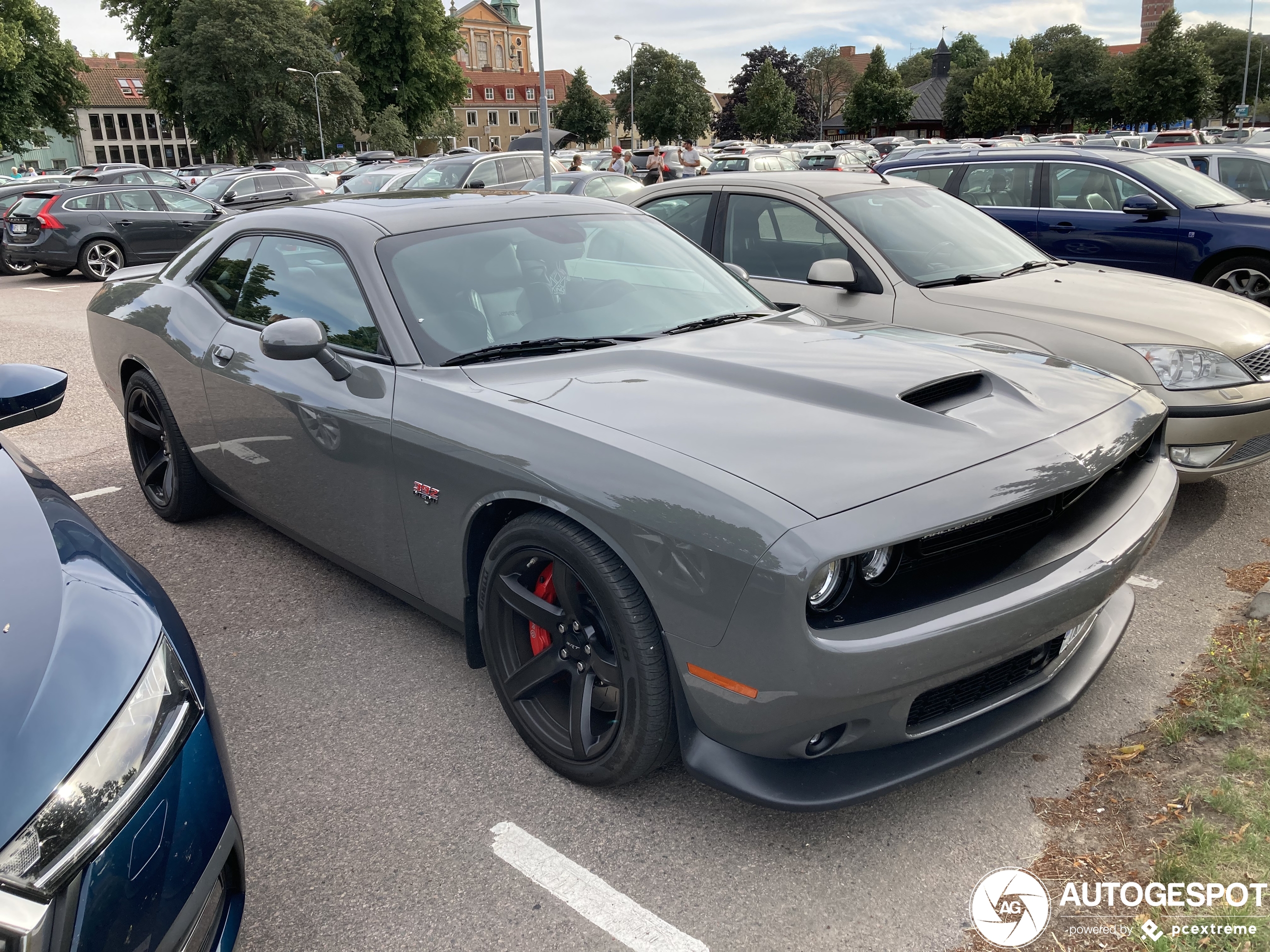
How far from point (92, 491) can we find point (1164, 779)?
5.18 metres

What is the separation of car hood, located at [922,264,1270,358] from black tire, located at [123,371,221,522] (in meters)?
3.64

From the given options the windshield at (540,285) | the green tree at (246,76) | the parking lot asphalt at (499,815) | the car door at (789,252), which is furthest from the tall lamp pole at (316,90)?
the parking lot asphalt at (499,815)

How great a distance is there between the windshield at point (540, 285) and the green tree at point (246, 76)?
2431 inches

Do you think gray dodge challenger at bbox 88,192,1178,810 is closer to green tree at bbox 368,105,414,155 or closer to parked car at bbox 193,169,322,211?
parked car at bbox 193,169,322,211

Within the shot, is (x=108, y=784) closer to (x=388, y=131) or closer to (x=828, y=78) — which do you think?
(x=388, y=131)

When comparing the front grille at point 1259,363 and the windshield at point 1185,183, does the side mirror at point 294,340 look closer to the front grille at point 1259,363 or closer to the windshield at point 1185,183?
the front grille at point 1259,363

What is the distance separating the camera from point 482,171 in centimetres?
1595

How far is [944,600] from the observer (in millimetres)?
2162

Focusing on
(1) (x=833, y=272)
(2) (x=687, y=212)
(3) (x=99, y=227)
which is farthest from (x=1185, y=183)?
(3) (x=99, y=227)

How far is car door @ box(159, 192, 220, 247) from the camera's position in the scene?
16.0 metres

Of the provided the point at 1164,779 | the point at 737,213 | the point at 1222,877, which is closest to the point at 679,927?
the point at 1222,877

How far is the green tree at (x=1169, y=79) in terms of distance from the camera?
60312mm

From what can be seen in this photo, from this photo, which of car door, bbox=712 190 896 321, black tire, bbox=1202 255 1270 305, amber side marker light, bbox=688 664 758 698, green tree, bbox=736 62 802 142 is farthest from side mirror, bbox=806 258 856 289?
green tree, bbox=736 62 802 142

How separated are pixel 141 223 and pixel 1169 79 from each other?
2552 inches
